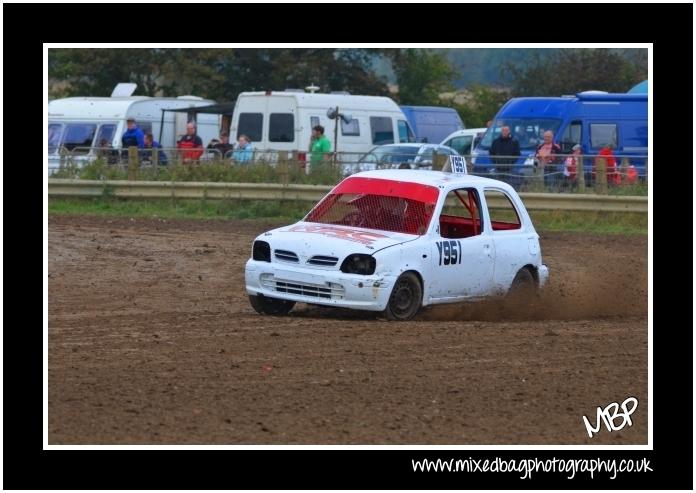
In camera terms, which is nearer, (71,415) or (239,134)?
(71,415)

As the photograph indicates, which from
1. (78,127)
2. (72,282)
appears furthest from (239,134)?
(72,282)

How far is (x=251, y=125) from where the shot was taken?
99.0 ft

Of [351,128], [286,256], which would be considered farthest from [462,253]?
[351,128]

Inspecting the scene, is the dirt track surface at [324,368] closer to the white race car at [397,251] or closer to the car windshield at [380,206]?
the white race car at [397,251]

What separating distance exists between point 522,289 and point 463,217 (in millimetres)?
958

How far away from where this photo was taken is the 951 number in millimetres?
12336

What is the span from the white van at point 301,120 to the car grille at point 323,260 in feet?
57.5

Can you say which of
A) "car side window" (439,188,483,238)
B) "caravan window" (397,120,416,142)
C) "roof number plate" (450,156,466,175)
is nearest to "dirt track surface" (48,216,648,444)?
"car side window" (439,188,483,238)

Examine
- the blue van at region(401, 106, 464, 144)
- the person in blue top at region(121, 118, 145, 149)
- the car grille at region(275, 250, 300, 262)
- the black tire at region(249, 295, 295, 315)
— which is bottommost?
the black tire at region(249, 295, 295, 315)

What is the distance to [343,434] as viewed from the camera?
7629 mm

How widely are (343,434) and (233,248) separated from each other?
1107 cm

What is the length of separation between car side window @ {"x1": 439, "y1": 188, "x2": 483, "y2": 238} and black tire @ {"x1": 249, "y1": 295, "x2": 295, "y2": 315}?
5.75ft

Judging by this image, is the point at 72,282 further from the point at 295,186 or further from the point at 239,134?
the point at 239,134

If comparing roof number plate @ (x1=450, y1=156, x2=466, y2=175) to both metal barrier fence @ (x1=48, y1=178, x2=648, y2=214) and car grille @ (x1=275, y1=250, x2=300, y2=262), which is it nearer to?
car grille @ (x1=275, y1=250, x2=300, y2=262)
